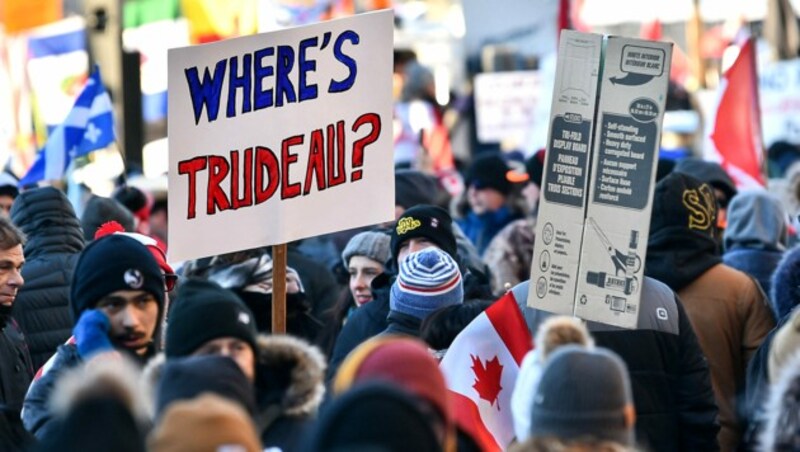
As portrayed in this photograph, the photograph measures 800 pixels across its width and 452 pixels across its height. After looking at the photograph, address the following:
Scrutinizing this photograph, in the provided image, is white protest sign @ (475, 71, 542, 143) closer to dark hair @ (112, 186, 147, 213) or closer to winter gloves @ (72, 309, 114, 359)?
dark hair @ (112, 186, 147, 213)

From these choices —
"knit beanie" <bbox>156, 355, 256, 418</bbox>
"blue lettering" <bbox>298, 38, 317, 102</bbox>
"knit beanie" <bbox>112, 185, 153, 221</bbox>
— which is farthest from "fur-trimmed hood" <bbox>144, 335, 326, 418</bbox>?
"knit beanie" <bbox>112, 185, 153, 221</bbox>

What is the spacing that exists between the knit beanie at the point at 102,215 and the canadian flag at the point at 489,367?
11.9 feet

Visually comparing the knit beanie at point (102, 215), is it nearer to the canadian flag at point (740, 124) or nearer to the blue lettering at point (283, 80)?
the blue lettering at point (283, 80)

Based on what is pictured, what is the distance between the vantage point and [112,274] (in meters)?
6.14

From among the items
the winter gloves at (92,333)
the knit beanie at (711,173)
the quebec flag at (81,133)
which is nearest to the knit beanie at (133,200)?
the quebec flag at (81,133)

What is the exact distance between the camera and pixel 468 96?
26.0 m

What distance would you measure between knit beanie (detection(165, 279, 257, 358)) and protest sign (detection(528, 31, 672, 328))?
68.1 inches

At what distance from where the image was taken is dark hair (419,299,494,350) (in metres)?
7.06

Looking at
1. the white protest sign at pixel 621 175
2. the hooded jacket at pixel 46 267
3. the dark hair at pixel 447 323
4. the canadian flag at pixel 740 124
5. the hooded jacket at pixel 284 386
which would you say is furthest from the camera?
the canadian flag at pixel 740 124

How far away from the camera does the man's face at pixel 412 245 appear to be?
8.59 m

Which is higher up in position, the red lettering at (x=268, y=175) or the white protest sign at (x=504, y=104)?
the red lettering at (x=268, y=175)

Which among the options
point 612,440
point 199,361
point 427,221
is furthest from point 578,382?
point 427,221

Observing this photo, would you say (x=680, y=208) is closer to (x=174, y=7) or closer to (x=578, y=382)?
(x=578, y=382)

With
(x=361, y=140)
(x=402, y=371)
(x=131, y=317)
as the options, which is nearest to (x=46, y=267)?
(x=361, y=140)
